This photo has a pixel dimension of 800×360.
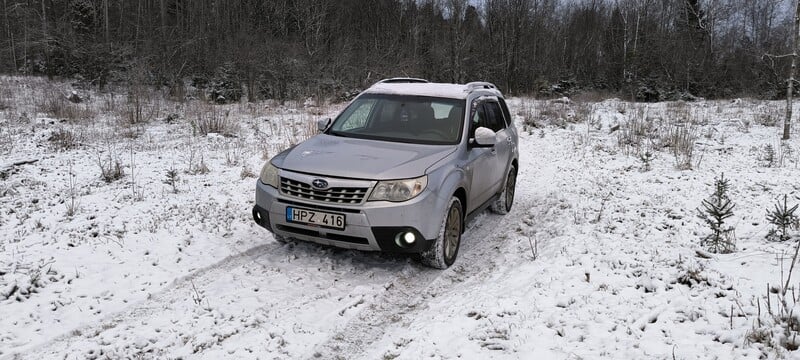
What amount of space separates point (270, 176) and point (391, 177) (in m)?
1.29

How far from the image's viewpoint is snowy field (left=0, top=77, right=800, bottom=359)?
3758 mm

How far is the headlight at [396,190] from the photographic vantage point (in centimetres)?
485

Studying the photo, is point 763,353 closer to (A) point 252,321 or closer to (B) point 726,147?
(A) point 252,321

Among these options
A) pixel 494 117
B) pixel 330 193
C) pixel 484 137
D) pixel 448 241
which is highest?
pixel 494 117

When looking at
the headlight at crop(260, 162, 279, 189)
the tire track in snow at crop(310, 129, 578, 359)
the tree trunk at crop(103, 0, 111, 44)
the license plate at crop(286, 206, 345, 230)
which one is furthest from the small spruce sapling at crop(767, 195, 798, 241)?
the tree trunk at crop(103, 0, 111, 44)

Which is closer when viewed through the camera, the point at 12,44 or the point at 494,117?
the point at 494,117

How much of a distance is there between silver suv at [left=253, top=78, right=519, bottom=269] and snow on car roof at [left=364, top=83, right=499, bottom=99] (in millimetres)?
13

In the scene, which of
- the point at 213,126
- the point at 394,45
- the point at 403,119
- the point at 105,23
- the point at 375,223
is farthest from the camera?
the point at 394,45

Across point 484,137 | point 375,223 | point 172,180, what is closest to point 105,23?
point 172,180

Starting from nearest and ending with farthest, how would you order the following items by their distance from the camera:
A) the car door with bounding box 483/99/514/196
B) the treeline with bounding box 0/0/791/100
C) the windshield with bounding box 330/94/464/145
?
1. the windshield with bounding box 330/94/464/145
2. the car door with bounding box 483/99/514/196
3. the treeline with bounding box 0/0/791/100

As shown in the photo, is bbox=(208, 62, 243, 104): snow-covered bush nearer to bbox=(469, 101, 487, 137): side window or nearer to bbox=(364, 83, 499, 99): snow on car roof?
bbox=(364, 83, 499, 99): snow on car roof

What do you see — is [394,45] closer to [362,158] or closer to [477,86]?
[477,86]

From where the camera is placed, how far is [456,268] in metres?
5.49

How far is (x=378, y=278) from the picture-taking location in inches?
201
